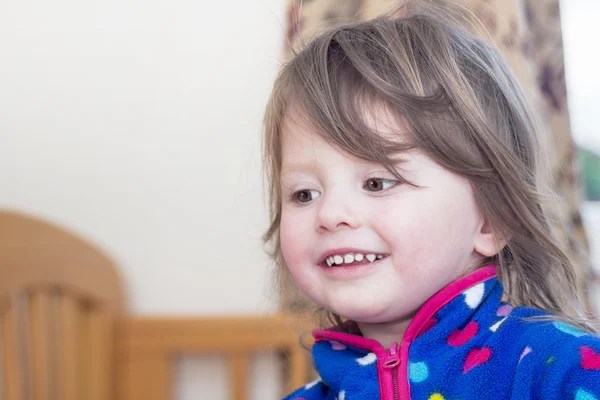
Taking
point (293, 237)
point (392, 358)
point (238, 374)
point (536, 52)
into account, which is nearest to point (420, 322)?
point (392, 358)

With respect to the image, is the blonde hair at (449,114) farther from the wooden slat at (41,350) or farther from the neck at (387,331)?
the wooden slat at (41,350)

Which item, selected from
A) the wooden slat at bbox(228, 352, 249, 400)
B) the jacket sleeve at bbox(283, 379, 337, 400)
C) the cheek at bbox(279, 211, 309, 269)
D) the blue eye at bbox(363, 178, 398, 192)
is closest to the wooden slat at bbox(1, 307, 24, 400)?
the wooden slat at bbox(228, 352, 249, 400)

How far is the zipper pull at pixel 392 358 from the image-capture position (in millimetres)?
767

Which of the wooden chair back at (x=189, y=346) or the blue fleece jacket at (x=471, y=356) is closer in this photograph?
the blue fleece jacket at (x=471, y=356)

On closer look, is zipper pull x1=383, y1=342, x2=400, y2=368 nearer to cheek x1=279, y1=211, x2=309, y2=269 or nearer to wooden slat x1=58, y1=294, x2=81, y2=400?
cheek x1=279, y1=211, x2=309, y2=269

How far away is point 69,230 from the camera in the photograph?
1.74m

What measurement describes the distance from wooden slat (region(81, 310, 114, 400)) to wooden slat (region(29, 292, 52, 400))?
8 cm

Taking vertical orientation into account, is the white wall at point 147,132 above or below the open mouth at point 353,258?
above

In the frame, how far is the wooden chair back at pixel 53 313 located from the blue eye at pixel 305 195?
98cm

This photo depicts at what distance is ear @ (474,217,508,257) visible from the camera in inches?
31.7

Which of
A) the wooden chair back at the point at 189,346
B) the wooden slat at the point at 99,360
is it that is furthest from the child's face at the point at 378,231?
the wooden slat at the point at 99,360

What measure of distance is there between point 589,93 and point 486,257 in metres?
0.98

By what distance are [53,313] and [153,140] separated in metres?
0.44

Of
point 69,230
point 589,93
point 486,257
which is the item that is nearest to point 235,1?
point 69,230
